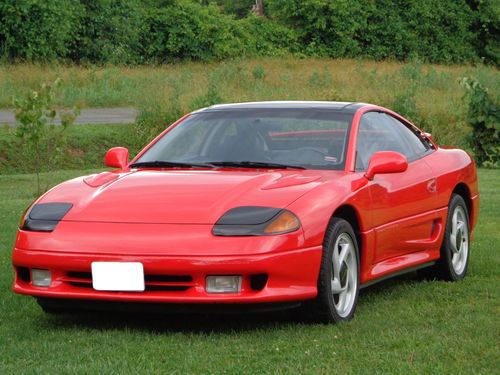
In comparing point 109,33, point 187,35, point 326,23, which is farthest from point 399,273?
point 326,23

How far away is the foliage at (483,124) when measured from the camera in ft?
69.0

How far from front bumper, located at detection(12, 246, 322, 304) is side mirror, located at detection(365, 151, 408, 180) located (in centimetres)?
95

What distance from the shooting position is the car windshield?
7.57 m

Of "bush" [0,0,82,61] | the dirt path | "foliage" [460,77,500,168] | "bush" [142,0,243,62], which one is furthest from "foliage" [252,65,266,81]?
"bush" [142,0,243,62]

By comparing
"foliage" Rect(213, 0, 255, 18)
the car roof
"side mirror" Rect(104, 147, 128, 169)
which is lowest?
"foliage" Rect(213, 0, 255, 18)

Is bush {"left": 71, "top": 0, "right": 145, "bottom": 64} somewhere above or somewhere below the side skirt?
below

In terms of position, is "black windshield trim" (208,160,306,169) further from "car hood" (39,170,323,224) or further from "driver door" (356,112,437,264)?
"driver door" (356,112,437,264)

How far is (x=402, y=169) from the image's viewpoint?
746 centimetres

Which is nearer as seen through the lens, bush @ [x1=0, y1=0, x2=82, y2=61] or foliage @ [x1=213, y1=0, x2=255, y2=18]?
bush @ [x1=0, y1=0, x2=82, y2=61]

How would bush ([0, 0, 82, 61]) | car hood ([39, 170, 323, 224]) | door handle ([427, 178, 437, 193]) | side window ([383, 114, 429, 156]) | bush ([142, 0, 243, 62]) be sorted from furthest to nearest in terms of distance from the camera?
1. bush ([142, 0, 243, 62])
2. bush ([0, 0, 82, 61])
3. side window ([383, 114, 429, 156])
4. door handle ([427, 178, 437, 193])
5. car hood ([39, 170, 323, 224])

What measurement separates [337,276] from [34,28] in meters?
35.2

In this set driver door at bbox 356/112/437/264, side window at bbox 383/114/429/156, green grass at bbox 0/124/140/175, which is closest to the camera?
driver door at bbox 356/112/437/264

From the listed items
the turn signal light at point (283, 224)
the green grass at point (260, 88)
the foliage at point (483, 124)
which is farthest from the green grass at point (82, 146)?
the turn signal light at point (283, 224)

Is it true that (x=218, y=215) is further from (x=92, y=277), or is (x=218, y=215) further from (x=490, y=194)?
(x=490, y=194)
